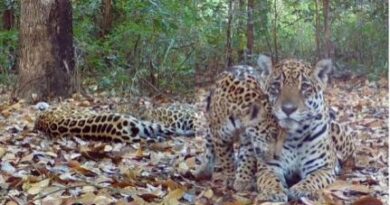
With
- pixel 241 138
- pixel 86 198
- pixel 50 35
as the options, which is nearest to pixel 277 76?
pixel 241 138

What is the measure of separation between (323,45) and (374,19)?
78 centimetres

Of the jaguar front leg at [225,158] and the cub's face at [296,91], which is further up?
the cub's face at [296,91]

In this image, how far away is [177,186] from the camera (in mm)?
4188

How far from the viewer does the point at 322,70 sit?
13.6 ft

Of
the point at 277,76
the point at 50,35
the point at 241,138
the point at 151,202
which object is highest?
the point at 50,35

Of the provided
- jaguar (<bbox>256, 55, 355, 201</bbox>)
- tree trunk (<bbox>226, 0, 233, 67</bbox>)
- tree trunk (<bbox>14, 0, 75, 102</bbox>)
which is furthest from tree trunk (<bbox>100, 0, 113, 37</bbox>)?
jaguar (<bbox>256, 55, 355, 201</bbox>)

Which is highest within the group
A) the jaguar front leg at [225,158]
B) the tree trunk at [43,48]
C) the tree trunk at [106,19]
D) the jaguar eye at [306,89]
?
the tree trunk at [106,19]

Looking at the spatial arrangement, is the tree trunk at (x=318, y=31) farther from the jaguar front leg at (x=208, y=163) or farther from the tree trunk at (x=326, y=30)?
the jaguar front leg at (x=208, y=163)

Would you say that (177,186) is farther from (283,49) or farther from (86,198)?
(283,49)

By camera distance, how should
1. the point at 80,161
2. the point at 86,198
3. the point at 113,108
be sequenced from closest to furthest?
1. the point at 86,198
2. the point at 80,161
3. the point at 113,108

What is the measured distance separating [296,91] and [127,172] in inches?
47.7

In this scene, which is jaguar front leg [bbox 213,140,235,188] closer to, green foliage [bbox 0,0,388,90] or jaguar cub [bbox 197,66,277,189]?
jaguar cub [bbox 197,66,277,189]

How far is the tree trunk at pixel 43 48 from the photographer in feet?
27.3

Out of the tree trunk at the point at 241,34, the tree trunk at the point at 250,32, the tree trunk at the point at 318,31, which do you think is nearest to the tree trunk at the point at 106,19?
the tree trunk at the point at 241,34
